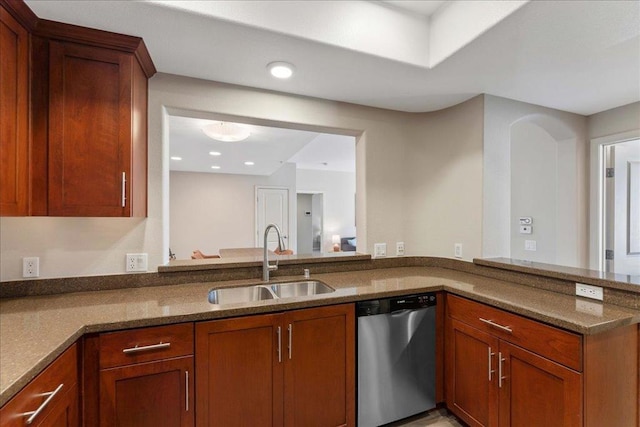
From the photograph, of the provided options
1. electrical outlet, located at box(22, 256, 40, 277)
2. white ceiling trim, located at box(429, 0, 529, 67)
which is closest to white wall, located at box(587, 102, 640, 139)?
white ceiling trim, located at box(429, 0, 529, 67)

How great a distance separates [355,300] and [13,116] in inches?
72.4

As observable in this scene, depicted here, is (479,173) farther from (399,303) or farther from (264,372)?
(264,372)

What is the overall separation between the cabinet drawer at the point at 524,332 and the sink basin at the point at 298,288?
876 mm

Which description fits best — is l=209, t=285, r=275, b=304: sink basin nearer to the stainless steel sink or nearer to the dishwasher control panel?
the stainless steel sink

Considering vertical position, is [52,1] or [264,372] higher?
[52,1]

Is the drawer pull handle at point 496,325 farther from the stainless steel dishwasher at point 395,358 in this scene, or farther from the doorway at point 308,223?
the doorway at point 308,223

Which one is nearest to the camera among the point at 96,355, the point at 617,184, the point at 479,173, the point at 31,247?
the point at 96,355

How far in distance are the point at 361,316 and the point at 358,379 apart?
14.4 inches

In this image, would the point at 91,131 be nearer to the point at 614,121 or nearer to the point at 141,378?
the point at 141,378

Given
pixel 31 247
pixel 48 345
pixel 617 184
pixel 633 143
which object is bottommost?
pixel 48 345

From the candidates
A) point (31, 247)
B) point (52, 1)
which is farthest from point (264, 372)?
point (52, 1)

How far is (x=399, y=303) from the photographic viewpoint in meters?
1.83

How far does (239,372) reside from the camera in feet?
4.85

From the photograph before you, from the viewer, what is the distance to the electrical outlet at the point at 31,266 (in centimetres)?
167
